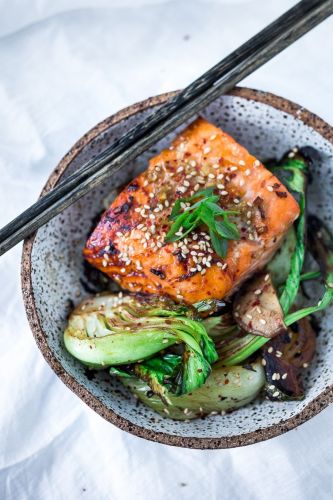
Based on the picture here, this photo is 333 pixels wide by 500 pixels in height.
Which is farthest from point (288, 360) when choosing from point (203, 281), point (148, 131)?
point (148, 131)

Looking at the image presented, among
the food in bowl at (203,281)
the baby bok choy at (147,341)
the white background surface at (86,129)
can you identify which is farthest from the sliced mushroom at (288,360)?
the white background surface at (86,129)

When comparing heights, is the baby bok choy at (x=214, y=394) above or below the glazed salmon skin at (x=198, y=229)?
below

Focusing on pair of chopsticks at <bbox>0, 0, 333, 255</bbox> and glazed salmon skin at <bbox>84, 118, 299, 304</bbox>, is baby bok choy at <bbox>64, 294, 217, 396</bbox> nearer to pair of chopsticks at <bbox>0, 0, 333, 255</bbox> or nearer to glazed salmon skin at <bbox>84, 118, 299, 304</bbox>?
glazed salmon skin at <bbox>84, 118, 299, 304</bbox>

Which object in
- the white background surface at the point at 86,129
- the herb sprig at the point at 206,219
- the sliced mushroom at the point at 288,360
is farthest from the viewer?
the white background surface at the point at 86,129

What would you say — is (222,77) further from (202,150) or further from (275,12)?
(275,12)

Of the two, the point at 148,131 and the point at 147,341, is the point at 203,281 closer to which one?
the point at 147,341

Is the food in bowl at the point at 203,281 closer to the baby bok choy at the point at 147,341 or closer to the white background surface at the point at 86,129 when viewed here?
the baby bok choy at the point at 147,341

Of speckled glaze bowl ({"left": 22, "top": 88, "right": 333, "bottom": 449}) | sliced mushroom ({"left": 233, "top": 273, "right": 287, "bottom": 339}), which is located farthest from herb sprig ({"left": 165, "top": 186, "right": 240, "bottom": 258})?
speckled glaze bowl ({"left": 22, "top": 88, "right": 333, "bottom": 449})

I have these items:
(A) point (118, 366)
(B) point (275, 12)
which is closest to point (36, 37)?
(B) point (275, 12)
